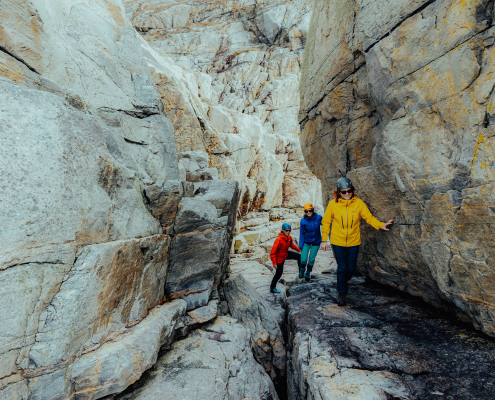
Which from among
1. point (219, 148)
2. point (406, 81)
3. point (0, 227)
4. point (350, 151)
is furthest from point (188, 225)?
point (219, 148)

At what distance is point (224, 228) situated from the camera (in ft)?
24.8

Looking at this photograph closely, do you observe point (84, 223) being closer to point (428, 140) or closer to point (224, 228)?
point (224, 228)

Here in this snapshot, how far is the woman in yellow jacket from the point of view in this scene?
5.60 m

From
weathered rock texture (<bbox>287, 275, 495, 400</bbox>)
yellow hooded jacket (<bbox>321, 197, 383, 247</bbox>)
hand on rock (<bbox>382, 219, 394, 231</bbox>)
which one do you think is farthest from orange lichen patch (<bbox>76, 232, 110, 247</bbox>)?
hand on rock (<bbox>382, 219, 394, 231</bbox>)

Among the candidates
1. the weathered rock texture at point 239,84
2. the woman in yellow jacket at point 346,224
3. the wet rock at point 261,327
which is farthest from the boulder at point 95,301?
the weathered rock texture at point 239,84

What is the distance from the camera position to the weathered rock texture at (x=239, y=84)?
2080cm

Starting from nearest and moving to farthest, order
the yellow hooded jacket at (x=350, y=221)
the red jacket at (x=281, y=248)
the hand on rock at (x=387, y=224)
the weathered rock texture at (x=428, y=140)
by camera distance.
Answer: the weathered rock texture at (x=428, y=140) < the hand on rock at (x=387, y=224) < the yellow hooded jacket at (x=350, y=221) < the red jacket at (x=281, y=248)

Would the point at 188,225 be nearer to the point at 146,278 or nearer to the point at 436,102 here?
the point at 146,278

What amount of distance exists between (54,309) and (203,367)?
2.97 m

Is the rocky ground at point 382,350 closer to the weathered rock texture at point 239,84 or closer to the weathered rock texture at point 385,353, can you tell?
the weathered rock texture at point 385,353

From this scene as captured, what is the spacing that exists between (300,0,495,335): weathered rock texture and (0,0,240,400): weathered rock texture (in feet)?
15.4

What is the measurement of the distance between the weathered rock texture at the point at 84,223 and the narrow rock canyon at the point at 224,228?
0.10 feet

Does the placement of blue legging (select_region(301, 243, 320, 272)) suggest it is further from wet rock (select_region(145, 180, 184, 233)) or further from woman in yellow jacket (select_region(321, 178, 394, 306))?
wet rock (select_region(145, 180, 184, 233))

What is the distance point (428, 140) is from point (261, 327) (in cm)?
589
